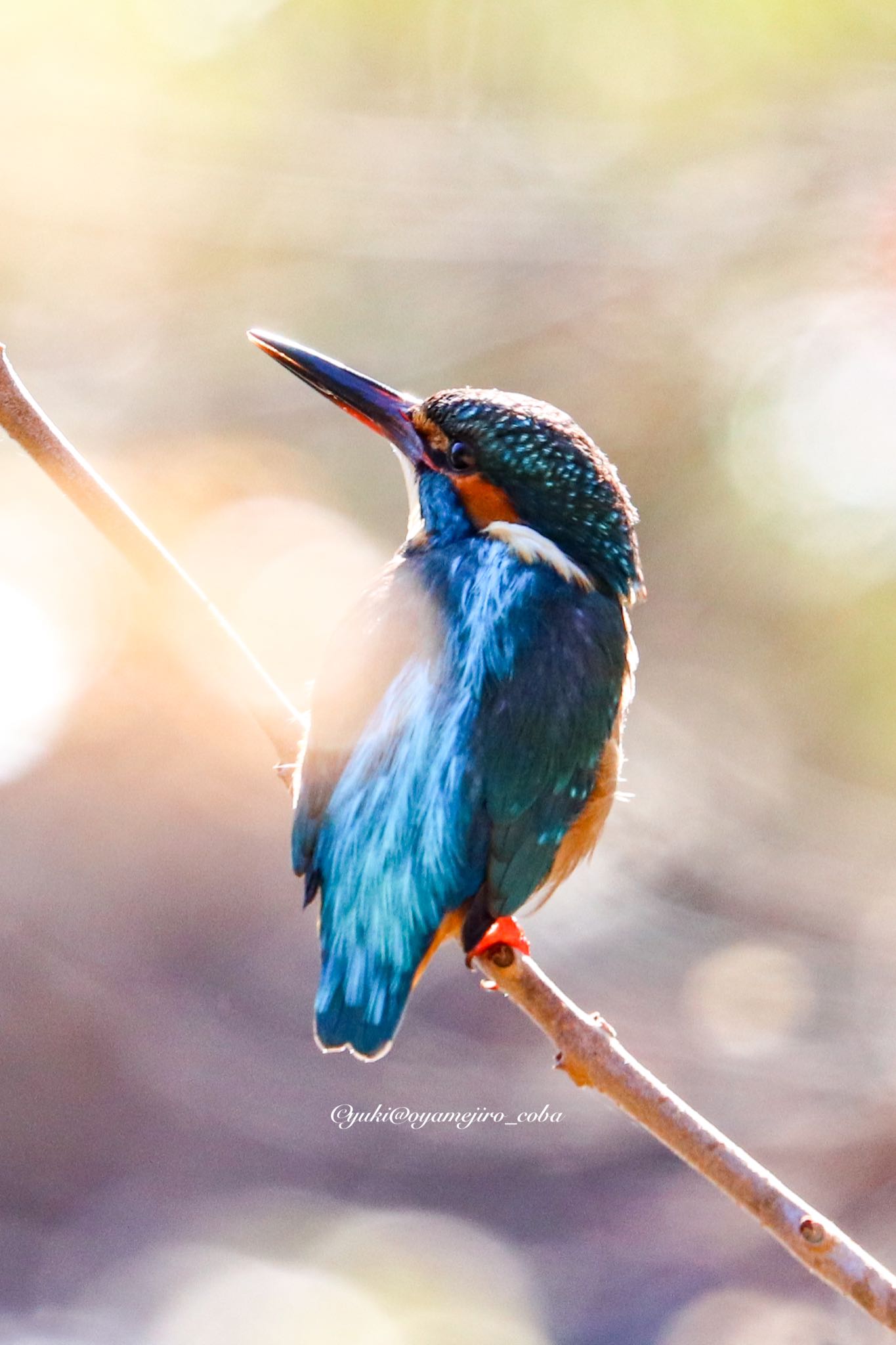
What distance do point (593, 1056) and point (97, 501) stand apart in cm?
88

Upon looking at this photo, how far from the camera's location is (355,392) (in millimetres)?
2150

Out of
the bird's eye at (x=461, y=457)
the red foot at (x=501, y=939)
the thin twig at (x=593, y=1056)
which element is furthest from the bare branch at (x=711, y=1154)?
the bird's eye at (x=461, y=457)

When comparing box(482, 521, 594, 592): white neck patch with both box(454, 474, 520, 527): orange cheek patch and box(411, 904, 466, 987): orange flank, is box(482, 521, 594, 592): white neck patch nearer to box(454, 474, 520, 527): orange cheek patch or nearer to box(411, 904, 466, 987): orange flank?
box(454, 474, 520, 527): orange cheek patch

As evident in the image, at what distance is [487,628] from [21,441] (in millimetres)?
623

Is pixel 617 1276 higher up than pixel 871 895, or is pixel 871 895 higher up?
pixel 871 895

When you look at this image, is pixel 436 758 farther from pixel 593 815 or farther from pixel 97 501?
pixel 97 501

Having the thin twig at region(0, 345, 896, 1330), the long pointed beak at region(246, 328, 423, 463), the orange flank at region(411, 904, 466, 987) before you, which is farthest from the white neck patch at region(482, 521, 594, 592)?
the orange flank at region(411, 904, 466, 987)

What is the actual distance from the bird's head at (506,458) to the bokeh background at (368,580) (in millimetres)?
1602

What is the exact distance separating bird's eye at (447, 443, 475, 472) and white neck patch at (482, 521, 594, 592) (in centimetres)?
9

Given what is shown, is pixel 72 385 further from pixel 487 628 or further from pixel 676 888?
pixel 487 628

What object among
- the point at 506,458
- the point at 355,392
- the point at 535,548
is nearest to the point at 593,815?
the point at 535,548

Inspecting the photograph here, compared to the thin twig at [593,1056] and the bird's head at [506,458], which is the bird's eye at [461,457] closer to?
the bird's head at [506,458]

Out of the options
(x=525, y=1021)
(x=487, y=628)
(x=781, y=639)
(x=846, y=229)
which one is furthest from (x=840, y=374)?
(x=487, y=628)

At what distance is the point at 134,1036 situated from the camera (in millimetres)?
3904
